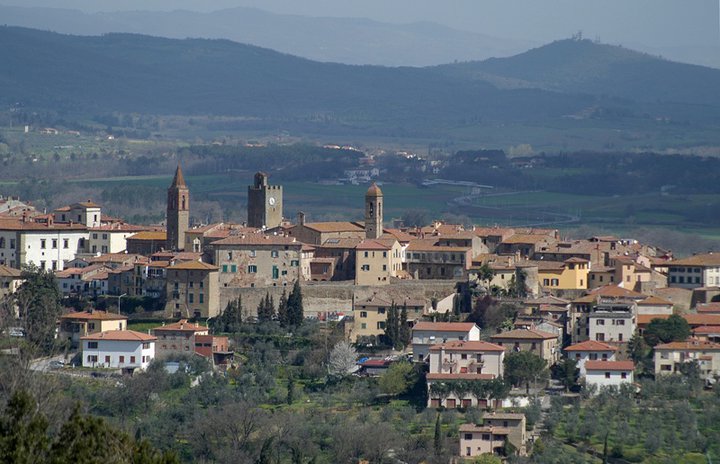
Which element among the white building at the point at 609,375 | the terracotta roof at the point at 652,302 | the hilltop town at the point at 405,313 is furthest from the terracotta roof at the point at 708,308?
the white building at the point at 609,375

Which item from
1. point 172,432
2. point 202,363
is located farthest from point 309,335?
point 172,432

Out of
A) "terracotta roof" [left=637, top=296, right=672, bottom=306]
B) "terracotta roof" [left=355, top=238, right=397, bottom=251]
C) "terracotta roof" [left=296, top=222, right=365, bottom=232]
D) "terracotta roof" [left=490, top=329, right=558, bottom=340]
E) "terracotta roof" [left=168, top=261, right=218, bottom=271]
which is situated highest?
"terracotta roof" [left=296, top=222, right=365, bottom=232]

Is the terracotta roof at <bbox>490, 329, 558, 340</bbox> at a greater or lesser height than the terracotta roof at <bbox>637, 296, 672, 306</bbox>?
lesser

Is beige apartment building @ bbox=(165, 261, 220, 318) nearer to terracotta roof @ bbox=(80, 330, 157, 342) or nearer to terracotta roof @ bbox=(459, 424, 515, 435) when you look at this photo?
terracotta roof @ bbox=(80, 330, 157, 342)

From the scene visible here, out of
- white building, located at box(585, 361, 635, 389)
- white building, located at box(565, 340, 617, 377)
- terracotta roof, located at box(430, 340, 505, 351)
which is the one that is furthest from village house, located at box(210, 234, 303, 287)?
white building, located at box(585, 361, 635, 389)

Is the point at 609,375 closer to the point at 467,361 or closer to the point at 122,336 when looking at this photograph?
the point at 467,361

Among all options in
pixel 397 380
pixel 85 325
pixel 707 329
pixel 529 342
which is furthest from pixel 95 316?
pixel 707 329
